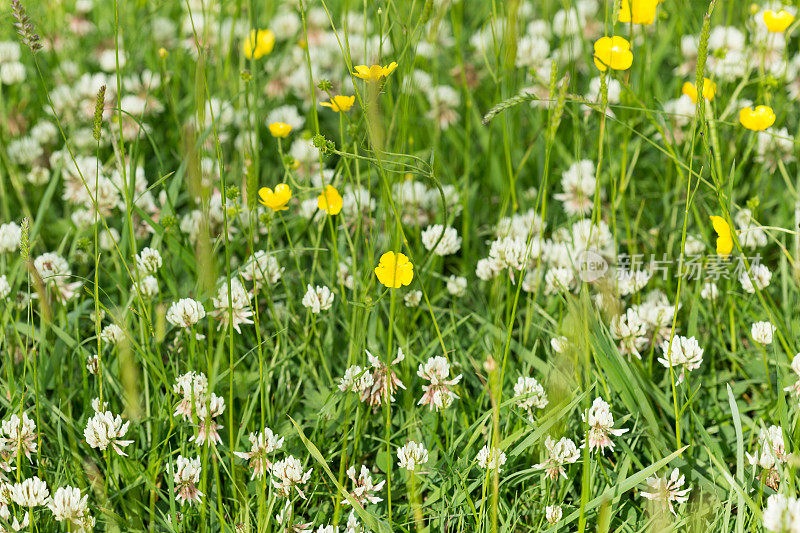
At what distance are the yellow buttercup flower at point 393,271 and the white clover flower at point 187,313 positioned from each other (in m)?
0.41

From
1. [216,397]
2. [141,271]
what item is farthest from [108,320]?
[216,397]

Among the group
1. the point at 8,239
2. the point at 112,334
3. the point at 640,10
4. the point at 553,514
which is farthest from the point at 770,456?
the point at 8,239

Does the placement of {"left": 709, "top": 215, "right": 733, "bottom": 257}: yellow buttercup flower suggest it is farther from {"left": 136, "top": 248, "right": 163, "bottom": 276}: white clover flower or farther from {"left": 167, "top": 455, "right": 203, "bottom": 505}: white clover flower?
{"left": 136, "top": 248, "right": 163, "bottom": 276}: white clover flower

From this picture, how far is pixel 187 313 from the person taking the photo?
1631 millimetres

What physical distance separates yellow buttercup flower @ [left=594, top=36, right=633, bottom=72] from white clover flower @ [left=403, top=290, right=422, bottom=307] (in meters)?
0.64

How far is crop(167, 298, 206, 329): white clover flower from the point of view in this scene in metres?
1.62

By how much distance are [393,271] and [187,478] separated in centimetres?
53

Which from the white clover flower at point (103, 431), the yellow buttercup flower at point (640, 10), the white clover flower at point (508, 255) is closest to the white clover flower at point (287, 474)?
the white clover flower at point (103, 431)

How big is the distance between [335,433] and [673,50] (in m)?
2.05

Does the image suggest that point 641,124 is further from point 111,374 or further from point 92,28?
point 92,28

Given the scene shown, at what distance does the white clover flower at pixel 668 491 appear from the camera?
4.66 feet

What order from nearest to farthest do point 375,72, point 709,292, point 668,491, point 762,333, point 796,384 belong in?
point 375,72 < point 668,491 < point 796,384 < point 762,333 < point 709,292

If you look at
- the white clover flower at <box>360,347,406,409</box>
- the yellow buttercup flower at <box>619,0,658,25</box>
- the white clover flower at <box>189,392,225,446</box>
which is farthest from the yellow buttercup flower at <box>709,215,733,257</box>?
the white clover flower at <box>189,392,225,446</box>

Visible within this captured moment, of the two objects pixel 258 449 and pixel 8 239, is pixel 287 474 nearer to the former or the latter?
pixel 258 449
